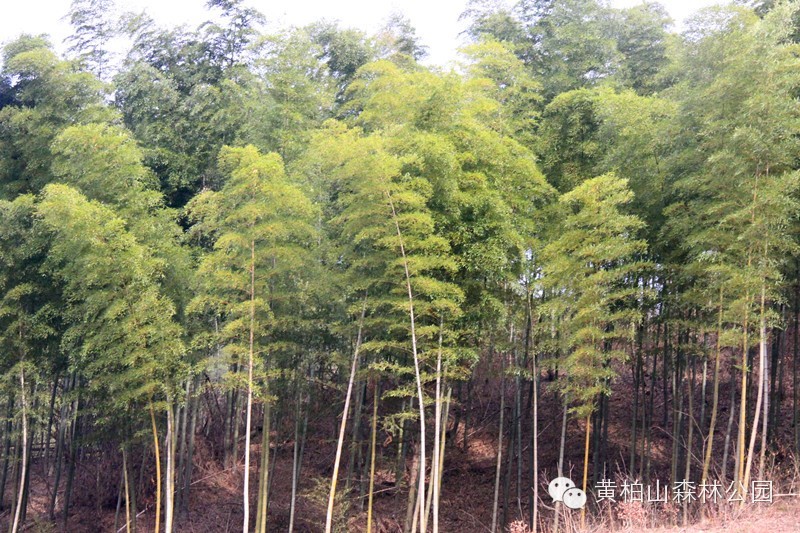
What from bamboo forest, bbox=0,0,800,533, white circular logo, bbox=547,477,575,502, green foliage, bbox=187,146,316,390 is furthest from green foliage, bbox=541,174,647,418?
green foliage, bbox=187,146,316,390

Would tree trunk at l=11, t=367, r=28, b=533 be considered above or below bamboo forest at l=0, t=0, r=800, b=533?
below

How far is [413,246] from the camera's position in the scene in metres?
8.73

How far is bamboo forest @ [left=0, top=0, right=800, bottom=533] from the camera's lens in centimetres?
855

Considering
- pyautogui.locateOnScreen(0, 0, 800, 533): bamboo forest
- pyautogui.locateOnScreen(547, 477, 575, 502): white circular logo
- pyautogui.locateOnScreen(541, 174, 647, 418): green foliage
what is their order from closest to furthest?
1. pyautogui.locateOnScreen(0, 0, 800, 533): bamboo forest
2. pyautogui.locateOnScreen(541, 174, 647, 418): green foliage
3. pyautogui.locateOnScreen(547, 477, 575, 502): white circular logo

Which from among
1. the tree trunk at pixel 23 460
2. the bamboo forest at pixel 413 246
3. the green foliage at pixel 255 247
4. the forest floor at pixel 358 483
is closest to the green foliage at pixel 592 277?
the bamboo forest at pixel 413 246

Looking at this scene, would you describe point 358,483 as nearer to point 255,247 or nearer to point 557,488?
point 557,488

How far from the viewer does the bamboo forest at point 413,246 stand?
28.1 ft

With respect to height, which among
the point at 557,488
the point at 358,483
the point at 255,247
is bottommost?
the point at 358,483

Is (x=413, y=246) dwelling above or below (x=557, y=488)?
above

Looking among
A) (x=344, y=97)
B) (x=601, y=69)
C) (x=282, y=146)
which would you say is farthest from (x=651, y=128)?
(x=344, y=97)

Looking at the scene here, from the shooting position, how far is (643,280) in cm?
983

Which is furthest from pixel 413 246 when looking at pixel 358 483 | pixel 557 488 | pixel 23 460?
pixel 23 460

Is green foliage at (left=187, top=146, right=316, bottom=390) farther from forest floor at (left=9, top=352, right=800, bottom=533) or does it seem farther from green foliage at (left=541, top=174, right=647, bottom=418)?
green foliage at (left=541, top=174, right=647, bottom=418)

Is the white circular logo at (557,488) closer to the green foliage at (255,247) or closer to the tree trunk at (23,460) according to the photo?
the green foliage at (255,247)
